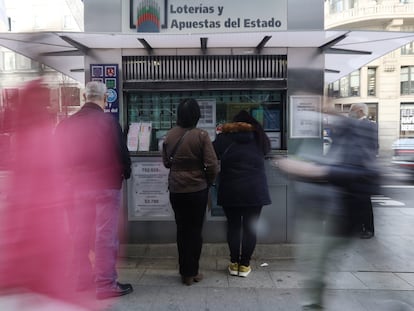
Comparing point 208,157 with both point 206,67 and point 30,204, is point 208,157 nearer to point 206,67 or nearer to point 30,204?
point 206,67

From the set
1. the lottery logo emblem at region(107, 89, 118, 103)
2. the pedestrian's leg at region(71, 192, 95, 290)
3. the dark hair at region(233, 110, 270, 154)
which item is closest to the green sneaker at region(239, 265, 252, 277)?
the dark hair at region(233, 110, 270, 154)

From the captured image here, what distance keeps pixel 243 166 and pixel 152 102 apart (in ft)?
5.63

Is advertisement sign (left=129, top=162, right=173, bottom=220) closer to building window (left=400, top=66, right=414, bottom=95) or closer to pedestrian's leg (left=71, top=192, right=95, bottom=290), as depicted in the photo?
pedestrian's leg (left=71, top=192, right=95, bottom=290)

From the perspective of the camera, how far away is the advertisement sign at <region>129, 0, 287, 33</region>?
4.50 meters

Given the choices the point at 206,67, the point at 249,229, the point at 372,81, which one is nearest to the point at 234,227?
the point at 249,229

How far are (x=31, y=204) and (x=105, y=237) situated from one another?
2.05 m

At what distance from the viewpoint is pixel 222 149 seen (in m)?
4.34

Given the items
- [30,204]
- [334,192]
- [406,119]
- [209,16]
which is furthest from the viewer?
[406,119]

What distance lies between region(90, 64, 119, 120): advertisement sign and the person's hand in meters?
2.69

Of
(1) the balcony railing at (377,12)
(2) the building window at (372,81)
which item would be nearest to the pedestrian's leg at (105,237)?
(2) the building window at (372,81)

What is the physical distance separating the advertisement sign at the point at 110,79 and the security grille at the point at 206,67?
0.48 feet

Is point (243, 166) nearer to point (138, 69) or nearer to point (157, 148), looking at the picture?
point (157, 148)

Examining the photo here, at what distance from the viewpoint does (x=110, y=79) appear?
505 cm

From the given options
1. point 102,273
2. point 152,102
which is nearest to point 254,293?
point 102,273
